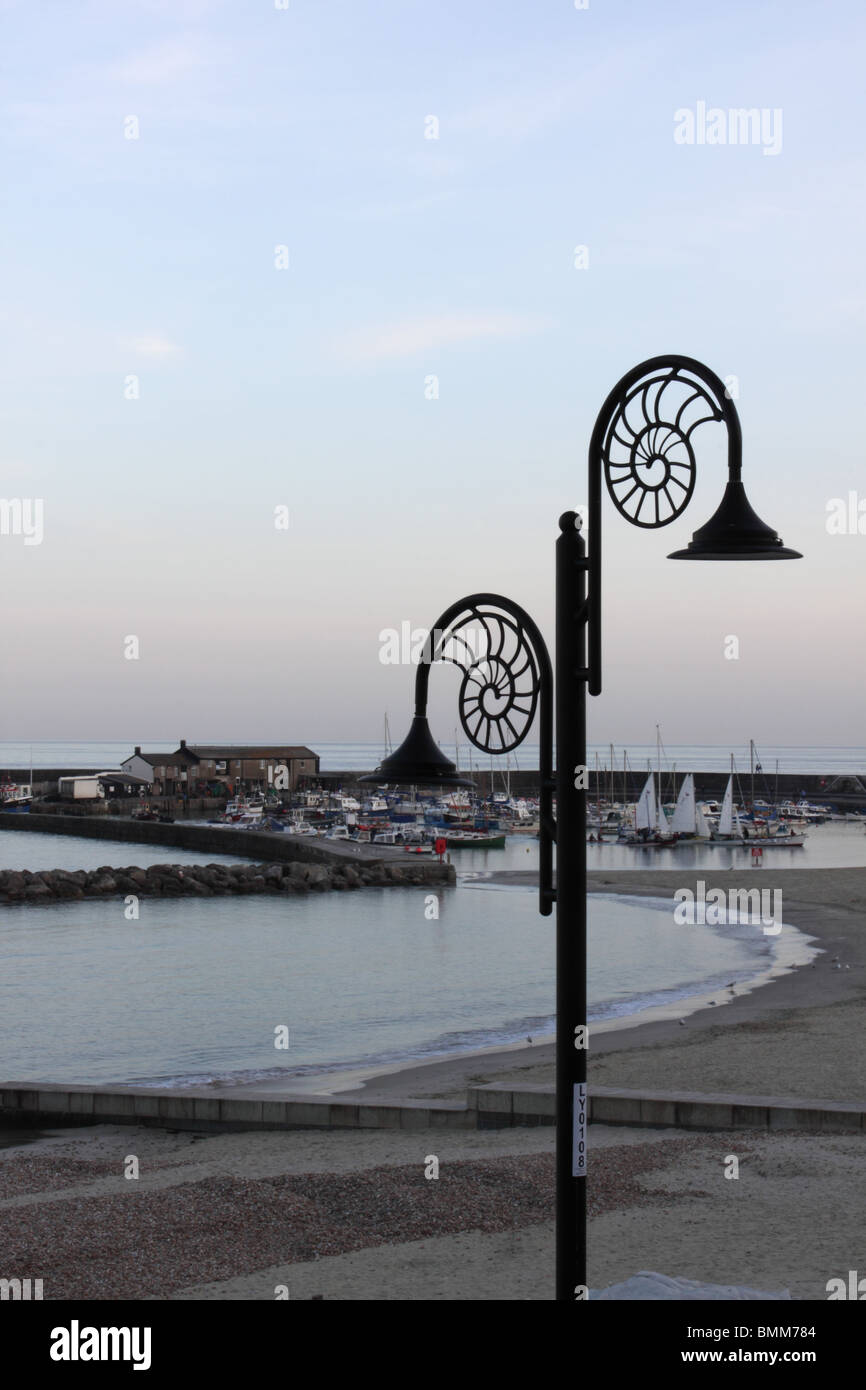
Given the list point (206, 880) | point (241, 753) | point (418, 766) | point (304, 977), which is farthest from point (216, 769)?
point (418, 766)

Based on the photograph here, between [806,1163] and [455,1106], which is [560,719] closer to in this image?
[806,1163]

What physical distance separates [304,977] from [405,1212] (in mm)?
29244

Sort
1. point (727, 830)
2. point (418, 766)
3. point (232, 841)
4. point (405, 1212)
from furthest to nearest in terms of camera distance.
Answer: point (727, 830) < point (232, 841) < point (405, 1212) < point (418, 766)

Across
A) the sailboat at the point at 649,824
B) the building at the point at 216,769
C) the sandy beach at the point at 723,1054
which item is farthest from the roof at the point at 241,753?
the sandy beach at the point at 723,1054

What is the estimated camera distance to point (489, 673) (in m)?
7.08

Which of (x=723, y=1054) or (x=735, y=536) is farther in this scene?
(x=723, y=1054)

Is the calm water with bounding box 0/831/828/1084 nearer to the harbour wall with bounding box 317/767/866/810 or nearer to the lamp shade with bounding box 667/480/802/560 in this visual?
the lamp shade with bounding box 667/480/802/560

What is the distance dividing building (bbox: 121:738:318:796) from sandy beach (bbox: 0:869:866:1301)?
411ft

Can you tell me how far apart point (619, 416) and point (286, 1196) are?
25.2 ft

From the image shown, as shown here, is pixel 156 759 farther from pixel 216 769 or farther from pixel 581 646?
pixel 581 646

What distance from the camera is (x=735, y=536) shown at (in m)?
6.00

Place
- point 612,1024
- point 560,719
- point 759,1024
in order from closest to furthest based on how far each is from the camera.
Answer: point 560,719, point 759,1024, point 612,1024

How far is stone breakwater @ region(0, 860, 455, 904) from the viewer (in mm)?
62028
